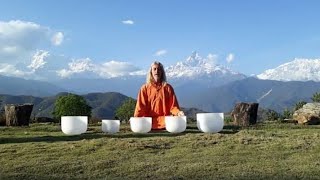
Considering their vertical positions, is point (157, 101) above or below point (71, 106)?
below

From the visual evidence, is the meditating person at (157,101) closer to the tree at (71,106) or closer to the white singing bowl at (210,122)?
the white singing bowl at (210,122)

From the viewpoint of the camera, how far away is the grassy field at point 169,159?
23.0 feet

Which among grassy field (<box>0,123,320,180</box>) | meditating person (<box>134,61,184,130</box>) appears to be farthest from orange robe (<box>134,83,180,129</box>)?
grassy field (<box>0,123,320,180</box>)

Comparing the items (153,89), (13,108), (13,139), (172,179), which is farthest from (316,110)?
(172,179)

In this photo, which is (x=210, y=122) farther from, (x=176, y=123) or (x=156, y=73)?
(x=156, y=73)

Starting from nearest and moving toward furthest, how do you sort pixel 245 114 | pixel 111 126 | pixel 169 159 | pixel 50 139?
1. pixel 169 159
2. pixel 50 139
3. pixel 111 126
4. pixel 245 114

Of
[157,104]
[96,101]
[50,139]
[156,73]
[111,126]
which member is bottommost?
[50,139]

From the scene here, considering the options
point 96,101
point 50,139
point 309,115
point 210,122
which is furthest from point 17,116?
point 96,101

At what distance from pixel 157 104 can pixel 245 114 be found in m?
4.82

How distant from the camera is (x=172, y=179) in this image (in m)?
6.68

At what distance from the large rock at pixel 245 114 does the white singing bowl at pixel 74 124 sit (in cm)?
665

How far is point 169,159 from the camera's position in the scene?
7910mm

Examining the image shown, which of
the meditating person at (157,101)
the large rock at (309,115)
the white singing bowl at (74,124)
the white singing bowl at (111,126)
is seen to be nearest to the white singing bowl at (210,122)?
the meditating person at (157,101)

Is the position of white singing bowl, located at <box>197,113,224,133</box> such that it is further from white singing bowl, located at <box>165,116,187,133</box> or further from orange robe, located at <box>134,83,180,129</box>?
A: orange robe, located at <box>134,83,180,129</box>
